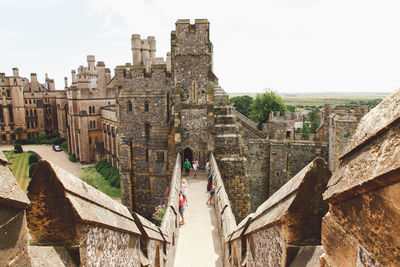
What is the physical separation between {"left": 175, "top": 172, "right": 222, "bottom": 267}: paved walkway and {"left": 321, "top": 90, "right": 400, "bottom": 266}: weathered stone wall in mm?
6380

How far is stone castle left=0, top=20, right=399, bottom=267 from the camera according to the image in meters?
1.83

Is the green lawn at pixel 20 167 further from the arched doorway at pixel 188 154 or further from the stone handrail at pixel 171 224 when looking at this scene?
the stone handrail at pixel 171 224

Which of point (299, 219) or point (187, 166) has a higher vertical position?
point (299, 219)

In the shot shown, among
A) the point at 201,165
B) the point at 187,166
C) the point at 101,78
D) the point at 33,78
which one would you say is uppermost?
the point at 33,78

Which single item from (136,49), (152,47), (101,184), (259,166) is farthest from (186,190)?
(101,184)

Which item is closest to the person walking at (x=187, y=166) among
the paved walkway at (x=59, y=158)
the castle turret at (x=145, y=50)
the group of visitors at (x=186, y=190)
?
the group of visitors at (x=186, y=190)

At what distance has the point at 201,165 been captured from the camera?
15.2 meters

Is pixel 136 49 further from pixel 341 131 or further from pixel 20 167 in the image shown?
pixel 20 167

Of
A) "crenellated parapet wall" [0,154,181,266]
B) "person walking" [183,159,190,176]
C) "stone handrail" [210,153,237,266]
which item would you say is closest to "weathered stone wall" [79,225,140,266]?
"crenellated parapet wall" [0,154,181,266]

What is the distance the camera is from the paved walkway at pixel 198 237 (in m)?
7.68

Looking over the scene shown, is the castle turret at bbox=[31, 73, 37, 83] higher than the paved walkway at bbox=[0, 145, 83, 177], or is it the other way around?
the castle turret at bbox=[31, 73, 37, 83]

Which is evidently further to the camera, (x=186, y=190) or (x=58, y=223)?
(x=186, y=190)

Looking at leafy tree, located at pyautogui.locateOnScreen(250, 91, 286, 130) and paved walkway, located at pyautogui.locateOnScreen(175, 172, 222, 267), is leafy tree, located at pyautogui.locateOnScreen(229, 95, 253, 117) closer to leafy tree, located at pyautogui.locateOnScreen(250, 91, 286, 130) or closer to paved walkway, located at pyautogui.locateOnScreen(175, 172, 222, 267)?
leafy tree, located at pyautogui.locateOnScreen(250, 91, 286, 130)

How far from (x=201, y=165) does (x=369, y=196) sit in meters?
13.9
